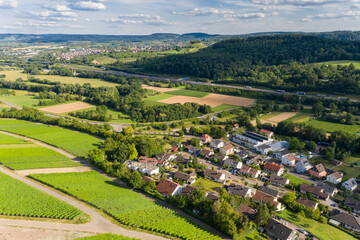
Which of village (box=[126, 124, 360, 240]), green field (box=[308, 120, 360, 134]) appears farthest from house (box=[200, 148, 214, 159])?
green field (box=[308, 120, 360, 134])

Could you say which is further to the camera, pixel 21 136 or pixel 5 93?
pixel 5 93

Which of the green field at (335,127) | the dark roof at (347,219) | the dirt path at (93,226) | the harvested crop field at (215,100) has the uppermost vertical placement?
the harvested crop field at (215,100)

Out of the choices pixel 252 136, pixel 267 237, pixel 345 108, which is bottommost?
pixel 267 237

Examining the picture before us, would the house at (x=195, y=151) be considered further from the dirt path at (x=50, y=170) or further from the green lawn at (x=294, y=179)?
the dirt path at (x=50, y=170)

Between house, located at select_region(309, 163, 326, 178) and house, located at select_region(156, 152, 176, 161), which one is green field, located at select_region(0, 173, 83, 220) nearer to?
house, located at select_region(156, 152, 176, 161)

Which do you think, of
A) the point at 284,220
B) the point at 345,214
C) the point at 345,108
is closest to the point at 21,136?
the point at 284,220

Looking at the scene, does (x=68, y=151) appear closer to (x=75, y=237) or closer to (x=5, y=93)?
(x=75, y=237)

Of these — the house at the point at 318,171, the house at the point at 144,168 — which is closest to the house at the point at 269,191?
the house at the point at 318,171

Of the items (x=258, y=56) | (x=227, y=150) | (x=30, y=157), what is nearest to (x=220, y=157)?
(x=227, y=150)

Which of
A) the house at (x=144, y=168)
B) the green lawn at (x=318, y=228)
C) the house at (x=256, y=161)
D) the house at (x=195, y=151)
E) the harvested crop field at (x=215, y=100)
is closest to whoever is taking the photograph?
the green lawn at (x=318, y=228)
